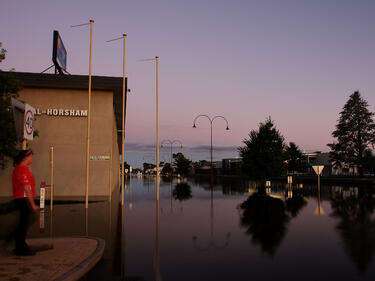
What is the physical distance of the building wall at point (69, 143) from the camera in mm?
22172

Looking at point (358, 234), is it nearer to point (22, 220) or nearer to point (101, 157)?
point (22, 220)

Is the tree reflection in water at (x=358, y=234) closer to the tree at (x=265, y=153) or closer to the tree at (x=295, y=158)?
the tree at (x=265, y=153)

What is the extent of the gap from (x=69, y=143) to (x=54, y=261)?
17534mm

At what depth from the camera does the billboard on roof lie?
26.4m

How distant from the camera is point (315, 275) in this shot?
5770 millimetres

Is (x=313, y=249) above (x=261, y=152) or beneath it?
beneath

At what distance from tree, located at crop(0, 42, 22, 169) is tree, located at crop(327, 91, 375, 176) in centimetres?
4975

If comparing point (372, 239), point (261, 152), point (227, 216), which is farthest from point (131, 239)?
point (261, 152)

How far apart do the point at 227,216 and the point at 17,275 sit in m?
9.49

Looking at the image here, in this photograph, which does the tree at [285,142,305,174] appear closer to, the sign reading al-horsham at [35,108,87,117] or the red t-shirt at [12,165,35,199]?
the sign reading al-horsham at [35,108,87,117]

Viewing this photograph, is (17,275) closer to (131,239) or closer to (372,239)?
(131,239)

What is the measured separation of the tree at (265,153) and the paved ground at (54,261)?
29.5 meters

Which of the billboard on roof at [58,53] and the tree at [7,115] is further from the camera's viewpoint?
the billboard on roof at [58,53]

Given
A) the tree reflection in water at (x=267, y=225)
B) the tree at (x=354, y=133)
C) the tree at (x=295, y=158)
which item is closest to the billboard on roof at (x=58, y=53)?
the tree reflection in water at (x=267, y=225)
